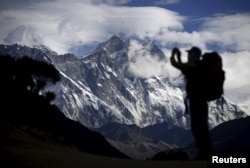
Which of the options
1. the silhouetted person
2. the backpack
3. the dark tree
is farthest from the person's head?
the dark tree

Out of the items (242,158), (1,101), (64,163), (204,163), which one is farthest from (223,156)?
(1,101)

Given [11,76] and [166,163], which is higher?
[166,163]

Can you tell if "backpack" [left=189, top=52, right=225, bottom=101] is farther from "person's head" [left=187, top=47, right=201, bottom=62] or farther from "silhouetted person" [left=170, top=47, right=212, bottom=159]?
"person's head" [left=187, top=47, right=201, bottom=62]

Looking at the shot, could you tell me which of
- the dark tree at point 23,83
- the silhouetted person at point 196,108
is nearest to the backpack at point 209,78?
the silhouetted person at point 196,108

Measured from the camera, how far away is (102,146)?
149125 mm

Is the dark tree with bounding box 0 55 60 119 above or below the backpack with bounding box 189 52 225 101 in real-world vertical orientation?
below

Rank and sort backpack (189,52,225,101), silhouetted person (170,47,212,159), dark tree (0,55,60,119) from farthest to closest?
dark tree (0,55,60,119)
silhouetted person (170,47,212,159)
backpack (189,52,225,101)

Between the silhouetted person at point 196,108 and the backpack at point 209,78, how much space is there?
0.07 ft

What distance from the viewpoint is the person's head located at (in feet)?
31.2

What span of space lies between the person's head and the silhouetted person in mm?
48

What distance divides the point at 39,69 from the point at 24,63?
374 centimetres

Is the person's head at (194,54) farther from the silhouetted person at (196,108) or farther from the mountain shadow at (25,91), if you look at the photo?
the mountain shadow at (25,91)

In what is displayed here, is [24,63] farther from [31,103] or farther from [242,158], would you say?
[242,158]

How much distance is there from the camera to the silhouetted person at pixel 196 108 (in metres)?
9.20
